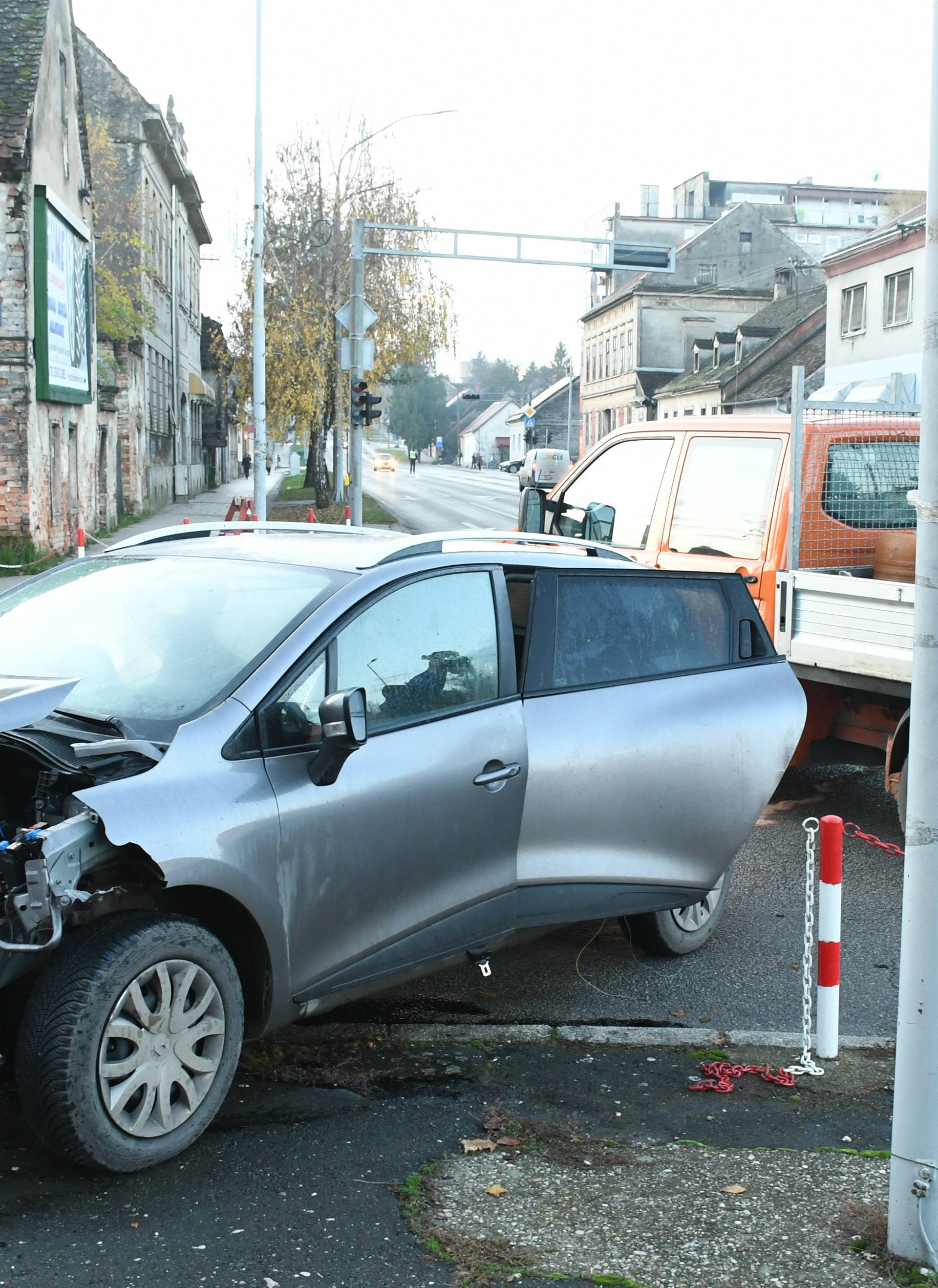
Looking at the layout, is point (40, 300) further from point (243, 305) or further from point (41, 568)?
point (243, 305)

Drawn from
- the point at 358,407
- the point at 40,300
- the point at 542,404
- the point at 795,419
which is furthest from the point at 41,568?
the point at 542,404

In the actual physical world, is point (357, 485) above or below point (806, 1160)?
above

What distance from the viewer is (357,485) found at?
26.4m

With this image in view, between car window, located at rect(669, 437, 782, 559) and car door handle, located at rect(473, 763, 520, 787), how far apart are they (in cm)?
408

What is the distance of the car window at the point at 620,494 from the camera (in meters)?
9.09

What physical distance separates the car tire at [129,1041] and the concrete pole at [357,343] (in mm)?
21820

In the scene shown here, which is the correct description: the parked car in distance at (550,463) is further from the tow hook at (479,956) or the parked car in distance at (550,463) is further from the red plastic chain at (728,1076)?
the red plastic chain at (728,1076)

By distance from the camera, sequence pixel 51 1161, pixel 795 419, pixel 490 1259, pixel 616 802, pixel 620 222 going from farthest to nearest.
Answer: pixel 620 222, pixel 795 419, pixel 616 802, pixel 51 1161, pixel 490 1259

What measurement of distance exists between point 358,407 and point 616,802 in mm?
22054

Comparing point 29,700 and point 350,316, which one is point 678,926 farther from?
point 350,316

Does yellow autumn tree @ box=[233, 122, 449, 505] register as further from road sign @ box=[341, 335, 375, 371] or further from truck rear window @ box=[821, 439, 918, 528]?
truck rear window @ box=[821, 439, 918, 528]

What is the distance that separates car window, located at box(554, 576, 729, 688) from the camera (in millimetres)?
5047

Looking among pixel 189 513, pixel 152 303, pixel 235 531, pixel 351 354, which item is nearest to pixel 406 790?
pixel 235 531

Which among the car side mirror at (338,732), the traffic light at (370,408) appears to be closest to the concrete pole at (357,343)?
the traffic light at (370,408)
